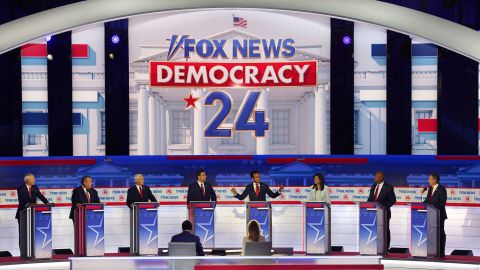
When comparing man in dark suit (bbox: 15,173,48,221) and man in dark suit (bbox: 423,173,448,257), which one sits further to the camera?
man in dark suit (bbox: 15,173,48,221)

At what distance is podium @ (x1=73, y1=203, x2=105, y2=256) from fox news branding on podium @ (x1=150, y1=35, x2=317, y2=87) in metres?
3.89

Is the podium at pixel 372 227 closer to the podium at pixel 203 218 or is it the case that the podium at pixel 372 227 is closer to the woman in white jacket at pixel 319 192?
the woman in white jacket at pixel 319 192

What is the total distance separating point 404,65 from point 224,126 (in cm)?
383

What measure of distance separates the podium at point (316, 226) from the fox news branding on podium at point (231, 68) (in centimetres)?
361

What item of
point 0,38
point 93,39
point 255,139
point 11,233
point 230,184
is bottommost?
point 11,233

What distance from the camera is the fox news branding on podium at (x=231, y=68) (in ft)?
42.7

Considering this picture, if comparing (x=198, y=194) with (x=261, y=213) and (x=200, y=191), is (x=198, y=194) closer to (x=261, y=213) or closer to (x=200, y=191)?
(x=200, y=191)

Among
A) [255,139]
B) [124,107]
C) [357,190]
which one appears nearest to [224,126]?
[255,139]

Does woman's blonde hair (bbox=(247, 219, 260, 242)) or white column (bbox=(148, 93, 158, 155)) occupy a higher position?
white column (bbox=(148, 93, 158, 155))

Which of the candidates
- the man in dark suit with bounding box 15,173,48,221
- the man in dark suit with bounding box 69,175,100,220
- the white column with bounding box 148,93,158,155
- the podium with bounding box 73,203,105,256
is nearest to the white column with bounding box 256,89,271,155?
the white column with bounding box 148,93,158,155

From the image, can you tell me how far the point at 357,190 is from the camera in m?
13.1

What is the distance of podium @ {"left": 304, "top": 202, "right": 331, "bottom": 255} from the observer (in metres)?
10.1

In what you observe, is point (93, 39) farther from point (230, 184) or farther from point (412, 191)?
point (412, 191)

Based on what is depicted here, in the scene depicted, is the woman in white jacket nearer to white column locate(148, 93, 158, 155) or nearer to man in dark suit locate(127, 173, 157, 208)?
man in dark suit locate(127, 173, 157, 208)
